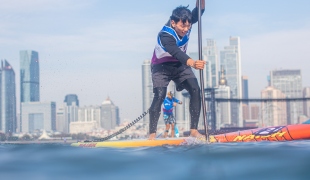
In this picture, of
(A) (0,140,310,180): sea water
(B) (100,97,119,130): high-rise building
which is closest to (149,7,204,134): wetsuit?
(A) (0,140,310,180): sea water

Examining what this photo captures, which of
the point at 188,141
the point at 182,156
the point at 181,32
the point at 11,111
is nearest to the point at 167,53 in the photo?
the point at 181,32

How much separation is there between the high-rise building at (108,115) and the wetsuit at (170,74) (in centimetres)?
16639

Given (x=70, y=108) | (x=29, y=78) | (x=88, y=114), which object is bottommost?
(x=88, y=114)

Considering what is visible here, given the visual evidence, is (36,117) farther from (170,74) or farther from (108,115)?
(170,74)

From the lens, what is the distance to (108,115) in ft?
603

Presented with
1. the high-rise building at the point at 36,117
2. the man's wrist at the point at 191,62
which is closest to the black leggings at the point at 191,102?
the man's wrist at the point at 191,62

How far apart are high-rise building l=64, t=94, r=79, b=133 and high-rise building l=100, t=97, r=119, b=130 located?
956 centimetres

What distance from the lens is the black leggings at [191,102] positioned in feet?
24.8

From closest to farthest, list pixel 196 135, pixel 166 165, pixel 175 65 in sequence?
pixel 166 165, pixel 196 135, pixel 175 65

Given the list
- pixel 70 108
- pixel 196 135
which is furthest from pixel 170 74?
pixel 70 108

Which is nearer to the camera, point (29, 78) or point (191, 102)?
point (191, 102)

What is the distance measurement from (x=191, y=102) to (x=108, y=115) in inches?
6973

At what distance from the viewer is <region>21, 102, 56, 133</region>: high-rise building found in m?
181

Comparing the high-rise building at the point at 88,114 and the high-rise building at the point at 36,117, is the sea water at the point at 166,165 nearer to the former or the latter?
the high-rise building at the point at 36,117
